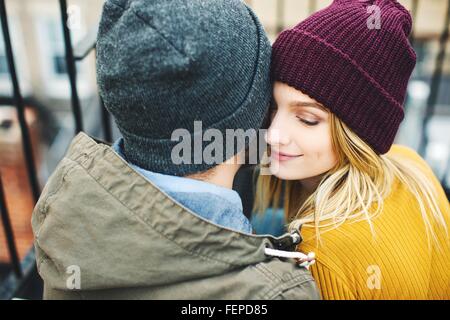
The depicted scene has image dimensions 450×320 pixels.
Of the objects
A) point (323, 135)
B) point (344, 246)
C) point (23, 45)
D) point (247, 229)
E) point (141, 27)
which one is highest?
point (141, 27)

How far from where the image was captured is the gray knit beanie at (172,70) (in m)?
1.23

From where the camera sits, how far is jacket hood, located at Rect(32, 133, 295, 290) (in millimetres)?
1247

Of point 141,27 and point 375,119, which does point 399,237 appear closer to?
point 375,119

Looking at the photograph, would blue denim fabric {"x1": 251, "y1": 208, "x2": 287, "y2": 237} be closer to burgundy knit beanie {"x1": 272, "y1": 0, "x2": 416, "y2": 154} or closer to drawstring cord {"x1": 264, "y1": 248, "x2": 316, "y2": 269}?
burgundy knit beanie {"x1": 272, "y1": 0, "x2": 416, "y2": 154}

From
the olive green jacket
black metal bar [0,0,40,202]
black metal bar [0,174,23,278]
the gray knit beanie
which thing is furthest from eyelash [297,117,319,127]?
black metal bar [0,174,23,278]

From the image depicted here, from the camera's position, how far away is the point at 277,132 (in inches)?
69.5

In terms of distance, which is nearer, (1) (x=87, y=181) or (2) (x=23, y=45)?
(1) (x=87, y=181)

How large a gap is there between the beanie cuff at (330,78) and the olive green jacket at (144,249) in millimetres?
604

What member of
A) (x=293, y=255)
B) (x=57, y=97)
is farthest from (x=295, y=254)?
(x=57, y=97)

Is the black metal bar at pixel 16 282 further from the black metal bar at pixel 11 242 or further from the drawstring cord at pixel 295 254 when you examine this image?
the drawstring cord at pixel 295 254

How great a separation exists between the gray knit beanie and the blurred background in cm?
74

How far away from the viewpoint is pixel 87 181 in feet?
4.35
